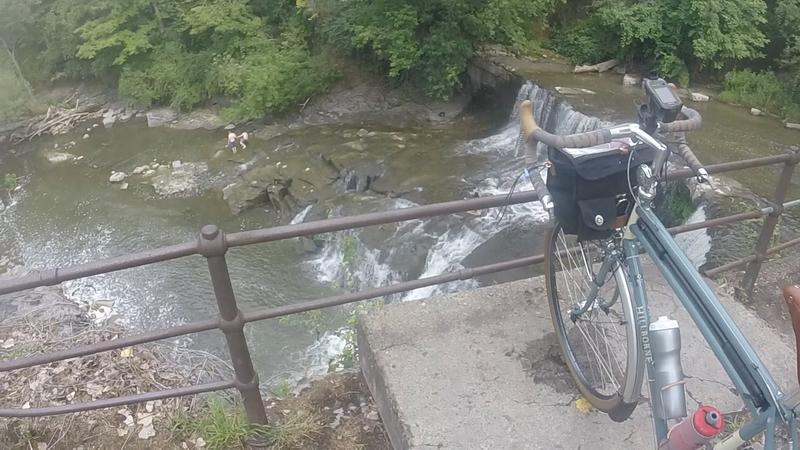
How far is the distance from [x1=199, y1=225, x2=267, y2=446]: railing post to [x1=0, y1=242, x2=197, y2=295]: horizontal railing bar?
0.07 meters

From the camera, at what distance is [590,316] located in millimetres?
2562

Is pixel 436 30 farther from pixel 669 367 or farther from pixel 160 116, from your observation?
pixel 669 367

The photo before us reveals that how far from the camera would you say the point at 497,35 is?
11875 millimetres

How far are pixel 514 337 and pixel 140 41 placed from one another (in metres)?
14.8

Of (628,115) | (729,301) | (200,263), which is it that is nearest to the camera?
(729,301)

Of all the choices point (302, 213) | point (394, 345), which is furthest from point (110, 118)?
point (394, 345)

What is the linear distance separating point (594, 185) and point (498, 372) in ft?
3.48

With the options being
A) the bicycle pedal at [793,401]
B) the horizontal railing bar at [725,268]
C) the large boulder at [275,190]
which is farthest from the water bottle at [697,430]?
the large boulder at [275,190]

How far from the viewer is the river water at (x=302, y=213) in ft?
25.9

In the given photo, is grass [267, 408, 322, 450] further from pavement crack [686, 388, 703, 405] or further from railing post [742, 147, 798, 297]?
railing post [742, 147, 798, 297]

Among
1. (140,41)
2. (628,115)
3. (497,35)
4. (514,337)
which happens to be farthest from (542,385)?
(140,41)

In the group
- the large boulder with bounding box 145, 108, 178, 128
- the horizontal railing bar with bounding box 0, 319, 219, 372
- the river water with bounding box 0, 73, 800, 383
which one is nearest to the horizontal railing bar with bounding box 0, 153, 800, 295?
the horizontal railing bar with bounding box 0, 319, 219, 372

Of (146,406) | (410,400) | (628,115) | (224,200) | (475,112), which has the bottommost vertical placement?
(224,200)

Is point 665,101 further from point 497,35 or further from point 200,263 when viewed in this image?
point 497,35
